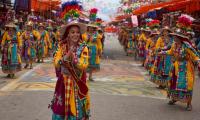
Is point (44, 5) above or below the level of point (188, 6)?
above

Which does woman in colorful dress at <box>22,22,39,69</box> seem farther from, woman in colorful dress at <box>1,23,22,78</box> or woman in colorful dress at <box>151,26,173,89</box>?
woman in colorful dress at <box>151,26,173,89</box>

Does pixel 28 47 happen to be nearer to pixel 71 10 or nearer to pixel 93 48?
pixel 93 48

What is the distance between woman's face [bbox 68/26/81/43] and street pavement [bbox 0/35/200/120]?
2.72 m

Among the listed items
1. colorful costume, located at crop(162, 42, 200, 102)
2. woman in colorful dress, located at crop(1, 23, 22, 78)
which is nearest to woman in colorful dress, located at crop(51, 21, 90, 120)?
colorful costume, located at crop(162, 42, 200, 102)

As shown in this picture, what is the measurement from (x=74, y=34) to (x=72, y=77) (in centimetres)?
56

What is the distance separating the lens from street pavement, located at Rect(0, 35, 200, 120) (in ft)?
28.1

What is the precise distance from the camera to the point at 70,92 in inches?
227

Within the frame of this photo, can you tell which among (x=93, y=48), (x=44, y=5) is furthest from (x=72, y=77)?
(x=44, y=5)

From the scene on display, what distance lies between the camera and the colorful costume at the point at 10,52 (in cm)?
1363

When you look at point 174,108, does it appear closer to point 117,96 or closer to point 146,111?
point 146,111

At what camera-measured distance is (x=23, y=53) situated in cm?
1731

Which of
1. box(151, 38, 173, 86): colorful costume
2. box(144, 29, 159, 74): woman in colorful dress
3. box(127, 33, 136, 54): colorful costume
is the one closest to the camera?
box(151, 38, 173, 86): colorful costume

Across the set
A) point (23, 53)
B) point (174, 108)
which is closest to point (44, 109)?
point (174, 108)

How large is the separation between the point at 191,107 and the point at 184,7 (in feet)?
36.3
